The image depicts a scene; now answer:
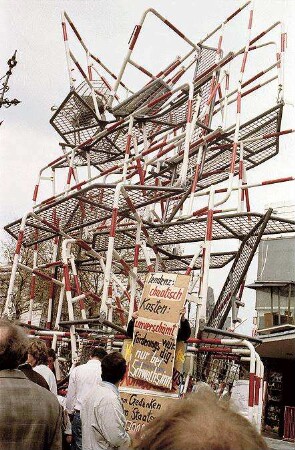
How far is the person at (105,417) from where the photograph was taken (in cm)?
356

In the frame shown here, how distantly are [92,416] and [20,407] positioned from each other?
1223 millimetres

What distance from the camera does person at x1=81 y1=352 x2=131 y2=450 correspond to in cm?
356

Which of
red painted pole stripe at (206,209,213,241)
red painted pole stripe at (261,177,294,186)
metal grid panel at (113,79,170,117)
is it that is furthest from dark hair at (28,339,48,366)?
metal grid panel at (113,79,170,117)

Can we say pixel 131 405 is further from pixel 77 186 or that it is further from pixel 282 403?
pixel 282 403

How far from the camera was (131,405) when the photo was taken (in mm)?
4777

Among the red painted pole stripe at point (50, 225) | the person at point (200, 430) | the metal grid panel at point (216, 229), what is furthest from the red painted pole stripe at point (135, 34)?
the person at point (200, 430)

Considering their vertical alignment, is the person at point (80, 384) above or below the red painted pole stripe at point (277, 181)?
Result: below

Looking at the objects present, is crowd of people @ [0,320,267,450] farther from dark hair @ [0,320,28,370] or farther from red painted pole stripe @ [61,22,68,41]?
red painted pole stripe @ [61,22,68,41]

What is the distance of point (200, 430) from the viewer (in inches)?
42.2

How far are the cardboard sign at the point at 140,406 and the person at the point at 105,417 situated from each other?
37.9 inches

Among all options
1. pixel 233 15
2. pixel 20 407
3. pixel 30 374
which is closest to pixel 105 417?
pixel 30 374

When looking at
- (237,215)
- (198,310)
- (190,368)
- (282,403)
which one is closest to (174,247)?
(237,215)

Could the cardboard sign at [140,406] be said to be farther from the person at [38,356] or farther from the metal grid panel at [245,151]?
the metal grid panel at [245,151]

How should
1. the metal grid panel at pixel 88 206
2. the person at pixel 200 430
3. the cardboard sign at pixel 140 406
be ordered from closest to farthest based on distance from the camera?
the person at pixel 200 430 < the cardboard sign at pixel 140 406 < the metal grid panel at pixel 88 206
